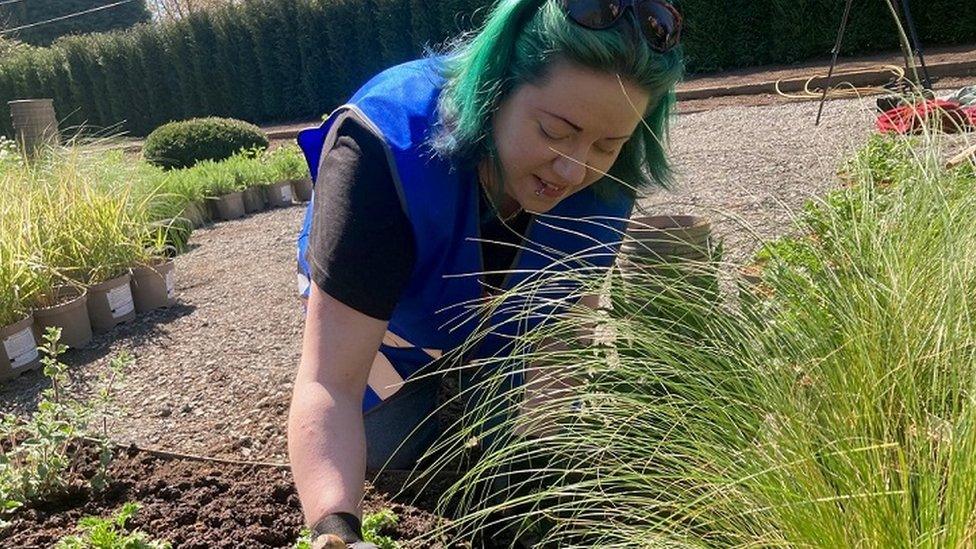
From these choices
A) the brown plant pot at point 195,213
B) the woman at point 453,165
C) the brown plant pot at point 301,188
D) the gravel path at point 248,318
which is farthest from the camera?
the brown plant pot at point 301,188

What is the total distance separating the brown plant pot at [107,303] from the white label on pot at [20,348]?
47 centimetres

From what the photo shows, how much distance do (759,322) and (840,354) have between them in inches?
6.7

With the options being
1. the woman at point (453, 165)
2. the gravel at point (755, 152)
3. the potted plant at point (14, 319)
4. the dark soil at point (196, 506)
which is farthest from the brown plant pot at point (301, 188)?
the woman at point (453, 165)

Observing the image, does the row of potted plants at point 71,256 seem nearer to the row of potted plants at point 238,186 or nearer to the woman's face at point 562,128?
the row of potted plants at point 238,186

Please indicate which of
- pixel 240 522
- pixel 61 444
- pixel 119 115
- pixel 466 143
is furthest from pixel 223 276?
pixel 119 115

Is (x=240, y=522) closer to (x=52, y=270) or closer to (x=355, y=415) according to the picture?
(x=355, y=415)

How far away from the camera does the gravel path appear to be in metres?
2.67

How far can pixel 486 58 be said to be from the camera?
166 centimetres

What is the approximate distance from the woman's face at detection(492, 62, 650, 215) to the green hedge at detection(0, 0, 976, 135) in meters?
9.97

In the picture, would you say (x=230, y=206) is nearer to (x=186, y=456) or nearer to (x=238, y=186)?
(x=238, y=186)

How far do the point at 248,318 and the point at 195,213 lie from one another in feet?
11.6

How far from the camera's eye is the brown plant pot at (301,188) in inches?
325

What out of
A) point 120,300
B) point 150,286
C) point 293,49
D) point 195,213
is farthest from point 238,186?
point 293,49

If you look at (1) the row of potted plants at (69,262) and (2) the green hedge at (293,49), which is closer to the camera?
(1) the row of potted plants at (69,262)
